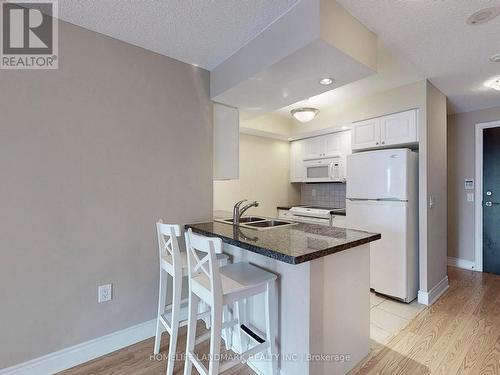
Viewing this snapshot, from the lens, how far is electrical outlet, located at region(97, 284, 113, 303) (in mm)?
1893

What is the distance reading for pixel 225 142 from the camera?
8.72 feet

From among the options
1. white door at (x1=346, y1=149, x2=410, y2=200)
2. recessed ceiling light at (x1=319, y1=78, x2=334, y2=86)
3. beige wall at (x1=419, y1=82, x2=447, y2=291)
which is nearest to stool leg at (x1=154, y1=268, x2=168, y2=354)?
recessed ceiling light at (x1=319, y1=78, x2=334, y2=86)

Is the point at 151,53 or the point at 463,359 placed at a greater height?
the point at 151,53

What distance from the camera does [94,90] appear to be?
1885mm

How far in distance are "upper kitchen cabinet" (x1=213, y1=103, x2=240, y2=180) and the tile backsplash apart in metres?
2.15

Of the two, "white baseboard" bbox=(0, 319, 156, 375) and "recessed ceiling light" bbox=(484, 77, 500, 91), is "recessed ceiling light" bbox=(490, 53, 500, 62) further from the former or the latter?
"white baseboard" bbox=(0, 319, 156, 375)

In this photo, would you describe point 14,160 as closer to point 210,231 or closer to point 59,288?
point 59,288

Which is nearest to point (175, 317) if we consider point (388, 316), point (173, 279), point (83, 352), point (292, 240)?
point (173, 279)

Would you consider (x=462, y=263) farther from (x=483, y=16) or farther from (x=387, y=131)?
(x=483, y=16)

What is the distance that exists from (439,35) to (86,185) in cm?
285

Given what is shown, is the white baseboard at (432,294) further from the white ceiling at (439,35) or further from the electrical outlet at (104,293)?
the electrical outlet at (104,293)

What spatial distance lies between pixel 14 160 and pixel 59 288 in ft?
2.92

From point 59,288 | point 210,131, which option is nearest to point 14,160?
point 59,288

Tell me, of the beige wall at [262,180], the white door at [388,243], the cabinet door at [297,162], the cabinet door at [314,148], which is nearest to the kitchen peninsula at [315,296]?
the white door at [388,243]
